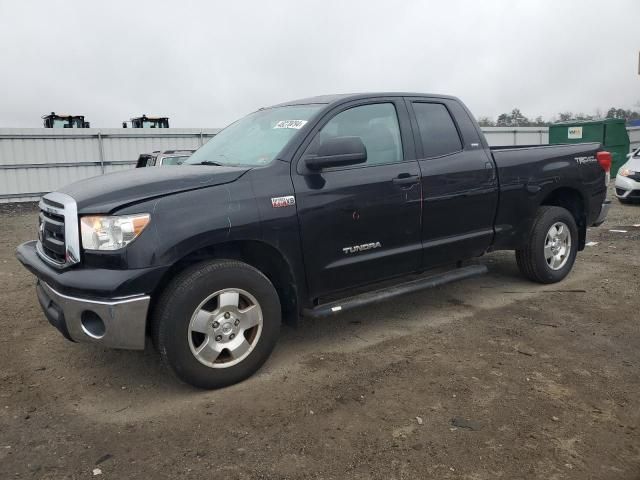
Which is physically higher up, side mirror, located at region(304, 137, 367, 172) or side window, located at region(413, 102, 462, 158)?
side window, located at region(413, 102, 462, 158)

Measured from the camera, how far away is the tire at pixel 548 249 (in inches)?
202

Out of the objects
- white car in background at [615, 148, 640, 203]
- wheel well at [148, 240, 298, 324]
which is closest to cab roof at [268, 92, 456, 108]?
wheel well at [148, 240, 298, 324]

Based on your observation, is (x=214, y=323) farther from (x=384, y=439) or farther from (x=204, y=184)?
(x=384, y=439)

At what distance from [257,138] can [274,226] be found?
96cm

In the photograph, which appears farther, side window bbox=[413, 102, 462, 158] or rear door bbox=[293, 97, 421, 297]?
side window bbox=[413, 102, 462, 158]

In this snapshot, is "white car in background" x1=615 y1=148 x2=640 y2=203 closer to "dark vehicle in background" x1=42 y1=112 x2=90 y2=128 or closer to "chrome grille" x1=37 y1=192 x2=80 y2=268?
"chrome grille" x1=37 y1=192 x2=80 y2=268

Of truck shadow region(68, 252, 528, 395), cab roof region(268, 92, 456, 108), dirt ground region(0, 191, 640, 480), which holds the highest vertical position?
cab roof region(268, 92, 456, 108)

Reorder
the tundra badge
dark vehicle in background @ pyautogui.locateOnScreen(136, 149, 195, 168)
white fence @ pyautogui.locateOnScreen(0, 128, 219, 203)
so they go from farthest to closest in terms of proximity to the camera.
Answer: white fence @ pyautogui.locateOnScreen(0, 128, 219, 203), dark vehicle in background @ pyautogui.locateOnScreen(136, 149, 195, 168), the tundra badge

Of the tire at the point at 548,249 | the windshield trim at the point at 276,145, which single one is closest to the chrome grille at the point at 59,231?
the windshield trim at the point at 276,145

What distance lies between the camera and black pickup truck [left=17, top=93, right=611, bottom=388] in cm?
307

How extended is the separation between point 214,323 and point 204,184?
0.85 meters

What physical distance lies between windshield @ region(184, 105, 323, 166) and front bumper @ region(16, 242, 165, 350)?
3.98ft

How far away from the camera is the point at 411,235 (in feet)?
13.7

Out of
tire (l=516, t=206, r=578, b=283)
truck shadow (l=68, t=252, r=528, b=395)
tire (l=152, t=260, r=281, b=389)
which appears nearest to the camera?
tire (l=152, t=260, r=281, b=389)
